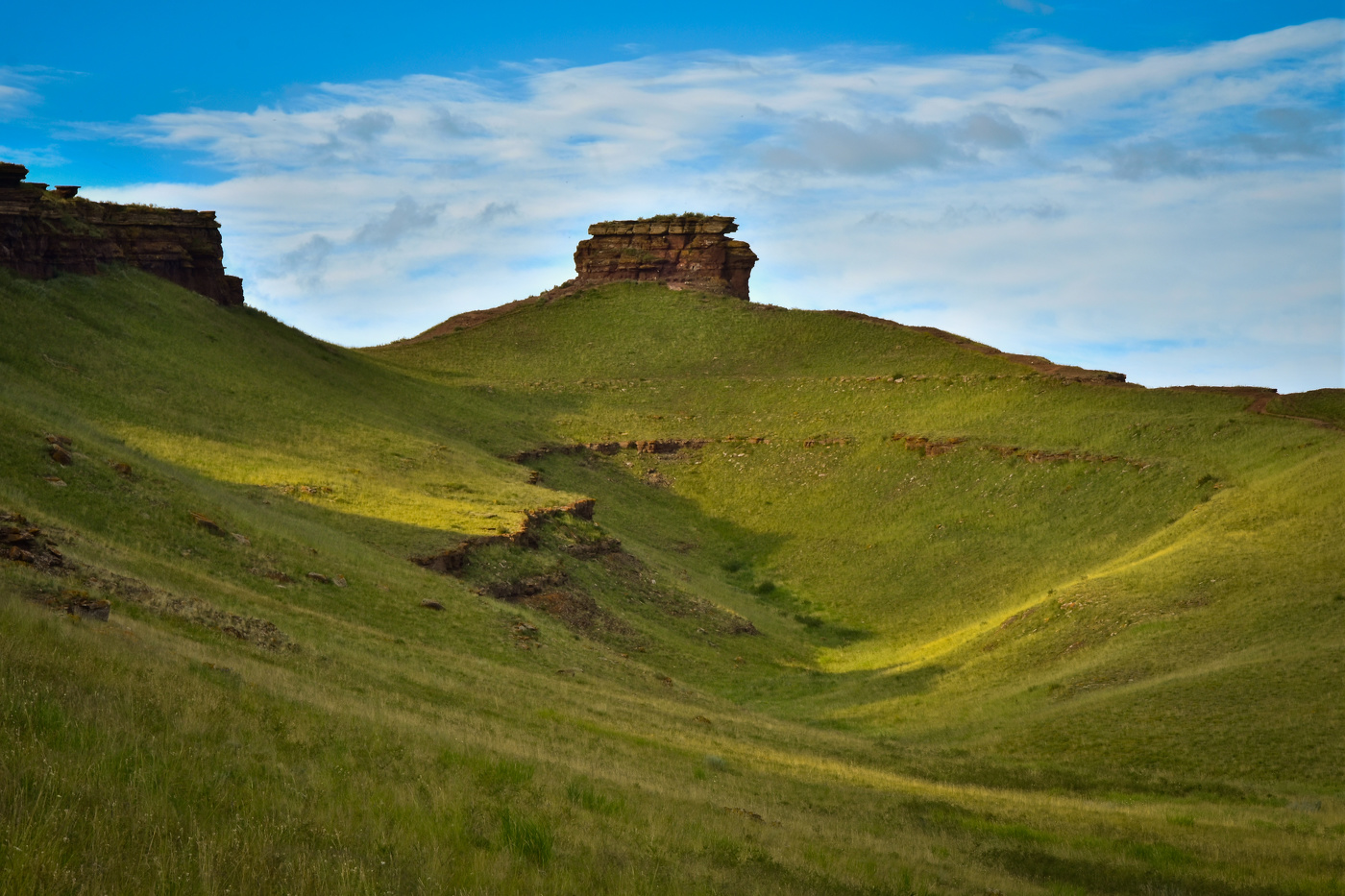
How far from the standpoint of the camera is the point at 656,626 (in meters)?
40.9

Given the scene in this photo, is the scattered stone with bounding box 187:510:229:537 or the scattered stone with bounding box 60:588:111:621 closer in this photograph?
the scattered stone with bounding box 60:588:111:621

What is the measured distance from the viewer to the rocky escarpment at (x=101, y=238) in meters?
54.1

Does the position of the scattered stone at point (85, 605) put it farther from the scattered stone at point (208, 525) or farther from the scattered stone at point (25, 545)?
the scattered stone at point (208, 525)

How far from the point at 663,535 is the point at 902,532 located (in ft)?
39.1

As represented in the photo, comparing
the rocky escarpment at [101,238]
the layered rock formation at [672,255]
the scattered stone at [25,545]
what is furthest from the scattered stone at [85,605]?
the layered rock formation at [672,255]

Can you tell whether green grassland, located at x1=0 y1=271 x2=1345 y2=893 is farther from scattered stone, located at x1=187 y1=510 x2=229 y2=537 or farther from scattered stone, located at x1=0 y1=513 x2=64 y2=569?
scattered stone, located at x1=0 y1=513 x2=64 y2=569

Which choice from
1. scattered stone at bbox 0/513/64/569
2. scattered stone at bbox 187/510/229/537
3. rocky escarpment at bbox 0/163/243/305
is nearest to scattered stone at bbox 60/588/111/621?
scattered stone at bbox 0/513/64/569

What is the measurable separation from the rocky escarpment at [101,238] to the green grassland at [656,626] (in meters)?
2.44

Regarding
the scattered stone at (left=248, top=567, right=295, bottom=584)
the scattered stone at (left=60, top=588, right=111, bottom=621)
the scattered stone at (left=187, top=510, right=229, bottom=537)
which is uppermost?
the scattered stone at (left=187, top=510, right=229, bottom=537)

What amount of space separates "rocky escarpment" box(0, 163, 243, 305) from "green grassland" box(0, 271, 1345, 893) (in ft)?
7.99

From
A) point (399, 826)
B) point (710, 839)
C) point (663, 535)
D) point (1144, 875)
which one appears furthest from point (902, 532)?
point (399, 826)

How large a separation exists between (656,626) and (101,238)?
128 feet

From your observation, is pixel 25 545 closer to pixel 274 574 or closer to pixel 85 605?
pixel 85 605

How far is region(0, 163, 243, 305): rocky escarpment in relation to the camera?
5409 centimetres
